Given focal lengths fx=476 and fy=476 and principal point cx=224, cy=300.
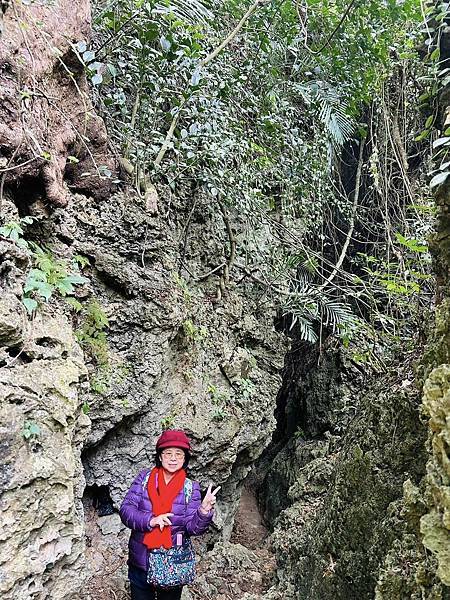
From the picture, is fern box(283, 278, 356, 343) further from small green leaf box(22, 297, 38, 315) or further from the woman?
→ small green leaf box(22, 297, 38, 315)

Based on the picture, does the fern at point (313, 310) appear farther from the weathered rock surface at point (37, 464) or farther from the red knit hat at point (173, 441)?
Answer: the weathered rock surface at point (37, 464)

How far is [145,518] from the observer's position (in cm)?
272

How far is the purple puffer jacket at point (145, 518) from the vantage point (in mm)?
2725

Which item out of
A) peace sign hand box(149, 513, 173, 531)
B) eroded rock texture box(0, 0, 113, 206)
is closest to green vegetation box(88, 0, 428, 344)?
eroded rock texture box(0, 0, 113, 206)

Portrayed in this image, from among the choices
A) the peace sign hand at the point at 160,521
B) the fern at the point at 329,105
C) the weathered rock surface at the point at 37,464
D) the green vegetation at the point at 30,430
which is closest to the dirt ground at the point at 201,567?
the peace sign hand at the point at 160,521

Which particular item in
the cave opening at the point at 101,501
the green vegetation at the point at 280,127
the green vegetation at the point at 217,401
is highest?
the green vegetation at the point at 280,127

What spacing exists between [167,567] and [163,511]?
0.30m

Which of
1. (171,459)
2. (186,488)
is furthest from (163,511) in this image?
(171,459)

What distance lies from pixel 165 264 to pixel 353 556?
7.93ft

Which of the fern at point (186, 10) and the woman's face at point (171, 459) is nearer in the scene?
the woman's face at point (171, 459)

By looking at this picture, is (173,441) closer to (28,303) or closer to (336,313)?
(28,303)

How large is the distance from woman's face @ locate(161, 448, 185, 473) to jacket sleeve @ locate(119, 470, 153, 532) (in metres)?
0.21

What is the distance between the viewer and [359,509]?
2.89 meters

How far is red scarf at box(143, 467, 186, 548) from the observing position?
108 inches
